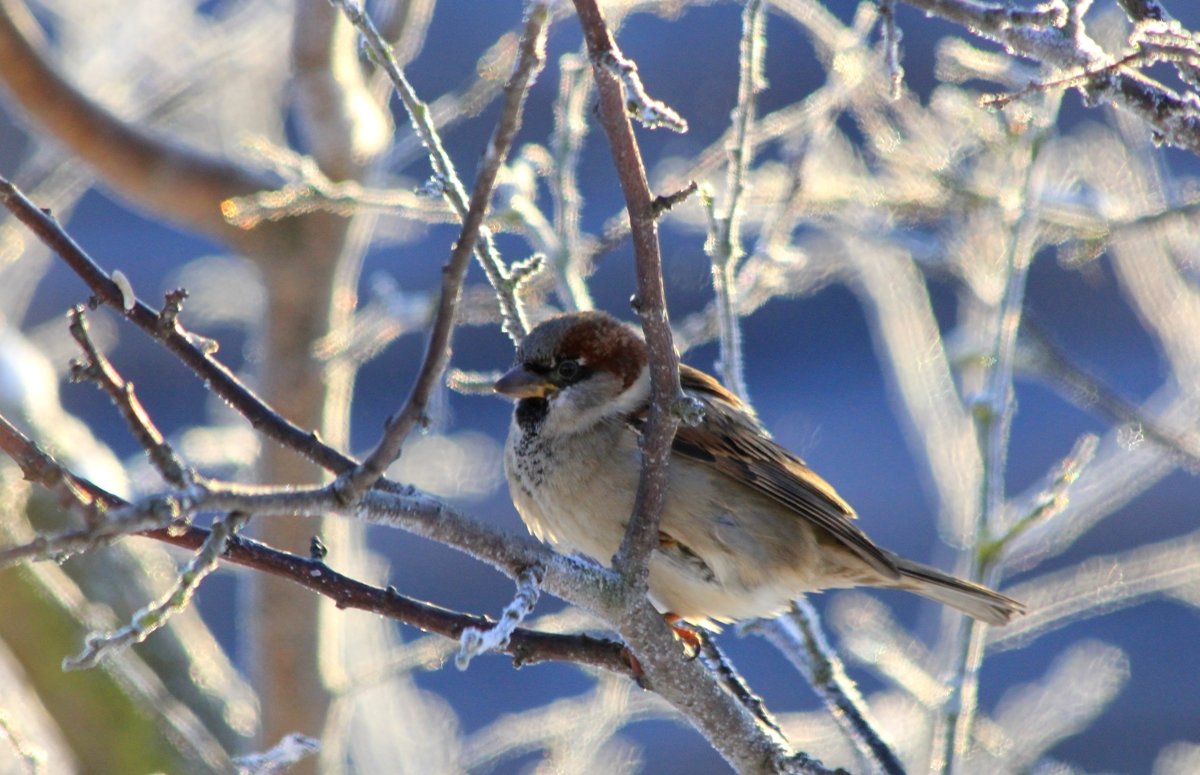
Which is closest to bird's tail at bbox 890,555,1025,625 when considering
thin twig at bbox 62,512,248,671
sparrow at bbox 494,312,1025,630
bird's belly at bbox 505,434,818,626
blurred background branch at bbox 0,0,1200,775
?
sparrow at bbox 494,312,1025,630

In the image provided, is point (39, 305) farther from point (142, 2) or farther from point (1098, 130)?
point (1098, 130)

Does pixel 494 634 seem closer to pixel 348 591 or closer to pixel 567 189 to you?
pixel 348 591

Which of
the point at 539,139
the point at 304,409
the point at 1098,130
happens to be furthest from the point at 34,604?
the point at 1098,130

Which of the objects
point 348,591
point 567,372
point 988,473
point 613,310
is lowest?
point 348,591

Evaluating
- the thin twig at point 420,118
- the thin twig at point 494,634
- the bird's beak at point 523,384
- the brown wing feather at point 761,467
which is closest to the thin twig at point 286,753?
the thin twig at point 494,634

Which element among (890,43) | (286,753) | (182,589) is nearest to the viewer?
(182,589)

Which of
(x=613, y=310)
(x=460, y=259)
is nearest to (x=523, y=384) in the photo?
(x=460, y=259)

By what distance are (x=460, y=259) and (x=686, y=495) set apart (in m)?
1.37

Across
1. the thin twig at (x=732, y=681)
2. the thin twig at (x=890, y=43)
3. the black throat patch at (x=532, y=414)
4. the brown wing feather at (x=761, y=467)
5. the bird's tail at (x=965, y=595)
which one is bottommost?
the thin twig at (x=732, y=681)

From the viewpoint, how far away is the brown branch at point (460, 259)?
1126 millimetres

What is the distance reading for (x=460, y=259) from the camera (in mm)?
1150

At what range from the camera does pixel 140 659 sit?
335 cm

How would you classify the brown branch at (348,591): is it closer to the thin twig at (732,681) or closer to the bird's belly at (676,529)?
the thin twig at (732,681)

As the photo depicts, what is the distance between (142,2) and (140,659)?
218 centimetres
